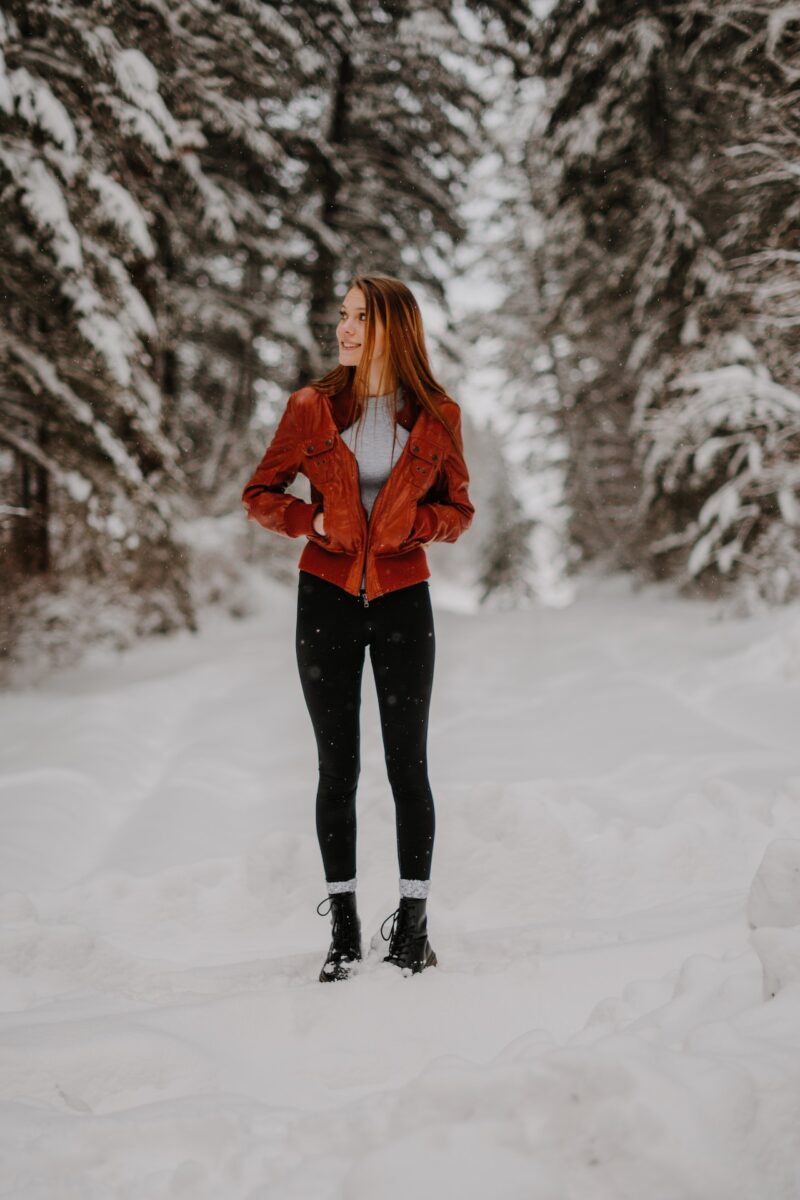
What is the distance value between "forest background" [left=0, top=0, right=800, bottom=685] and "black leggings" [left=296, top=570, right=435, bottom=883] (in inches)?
176

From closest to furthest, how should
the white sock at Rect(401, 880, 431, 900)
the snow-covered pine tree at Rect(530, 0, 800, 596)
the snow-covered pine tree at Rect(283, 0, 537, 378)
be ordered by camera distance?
the white sock at Rect(401, 880, 431, 900) → the snow-covered pine tree at Rect(530, 0, 800, 596) → the snow-covered pine tree at Rect(283, 0, 537, 378)

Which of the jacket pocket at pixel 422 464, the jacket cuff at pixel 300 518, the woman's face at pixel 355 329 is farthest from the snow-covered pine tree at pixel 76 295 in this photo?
the jacket pocket at pixel 422 464

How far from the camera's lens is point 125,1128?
65.1 inches

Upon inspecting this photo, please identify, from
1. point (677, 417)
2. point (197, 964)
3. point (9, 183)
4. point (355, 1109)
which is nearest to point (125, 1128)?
point (355, 1109)

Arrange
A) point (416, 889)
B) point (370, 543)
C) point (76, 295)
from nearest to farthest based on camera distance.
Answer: point (370, 543) → point (416, 889) → point (76, 295)

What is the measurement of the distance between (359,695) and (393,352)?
1138 millimetres

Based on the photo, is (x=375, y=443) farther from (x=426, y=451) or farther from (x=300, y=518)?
(x=300, y=518)

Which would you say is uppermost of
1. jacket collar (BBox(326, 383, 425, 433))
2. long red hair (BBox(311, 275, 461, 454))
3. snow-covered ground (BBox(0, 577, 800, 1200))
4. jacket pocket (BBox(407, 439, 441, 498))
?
long red hair (BBox(311, 275, 461, 454))

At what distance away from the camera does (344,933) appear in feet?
8.79

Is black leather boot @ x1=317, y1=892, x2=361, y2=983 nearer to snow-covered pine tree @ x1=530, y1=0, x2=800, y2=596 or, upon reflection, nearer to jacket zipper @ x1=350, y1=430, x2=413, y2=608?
jacket zipper @ x1=350, y1=430, x2=413, y2=608

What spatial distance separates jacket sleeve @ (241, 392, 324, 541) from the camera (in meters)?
2.62

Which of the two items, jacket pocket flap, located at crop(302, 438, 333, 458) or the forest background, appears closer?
jacket pocket flap, located at crop(302, 438, 333, 458)

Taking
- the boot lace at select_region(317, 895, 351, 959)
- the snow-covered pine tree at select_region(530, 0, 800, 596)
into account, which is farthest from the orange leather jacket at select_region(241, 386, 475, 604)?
the snow-covered pine tree at select_region(530, 0, 800, 596)

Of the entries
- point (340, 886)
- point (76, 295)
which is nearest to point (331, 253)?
point (76, 295)
